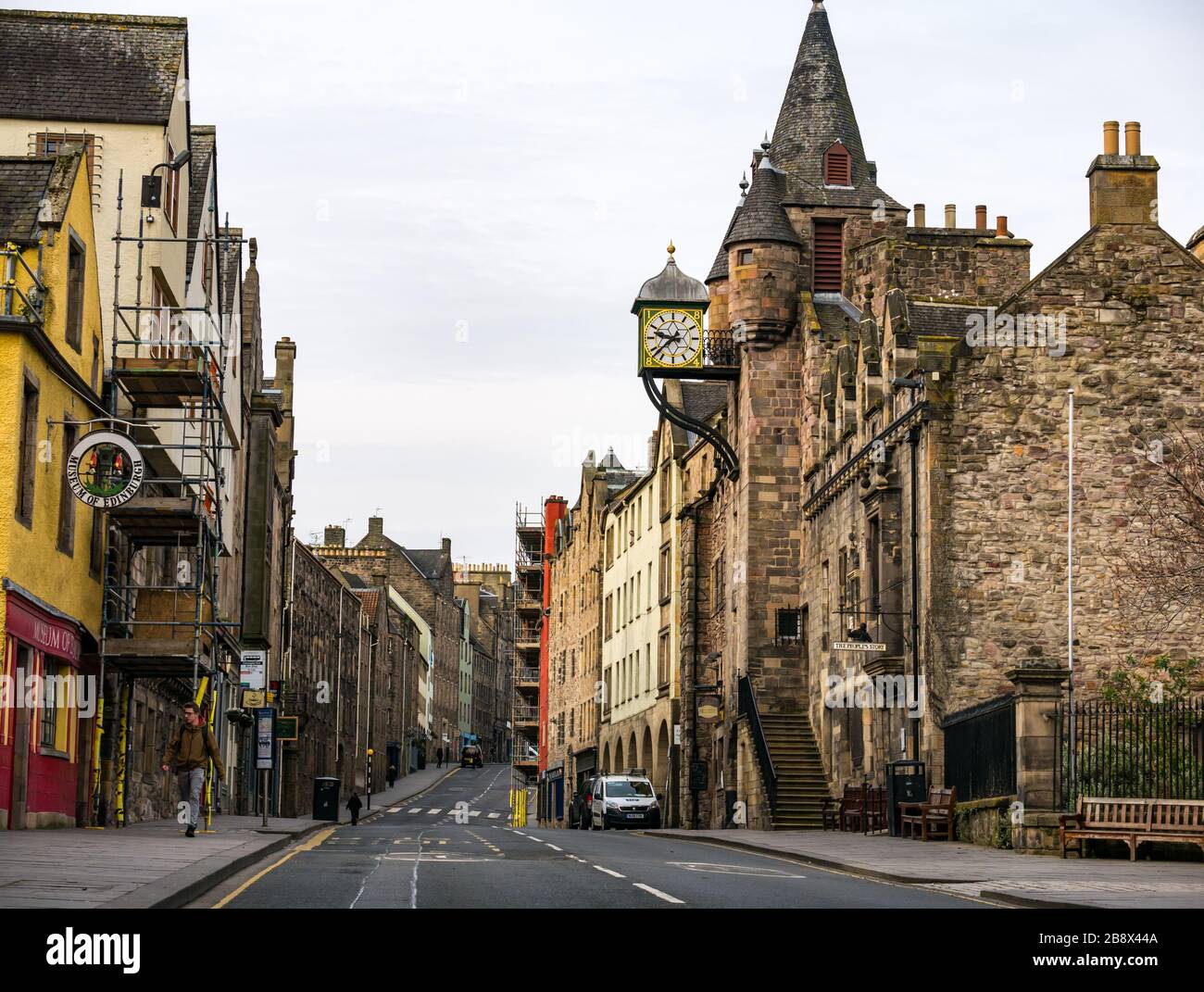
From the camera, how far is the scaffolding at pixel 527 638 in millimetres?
105688

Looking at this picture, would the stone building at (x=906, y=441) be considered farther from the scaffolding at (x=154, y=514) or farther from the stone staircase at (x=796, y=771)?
the scaffolding at (x=154, y=514)

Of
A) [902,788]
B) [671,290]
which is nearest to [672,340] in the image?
[671,290]

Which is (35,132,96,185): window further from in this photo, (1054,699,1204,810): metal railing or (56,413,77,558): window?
(1054,699,1204,810): metal railing

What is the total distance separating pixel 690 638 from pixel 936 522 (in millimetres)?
22955

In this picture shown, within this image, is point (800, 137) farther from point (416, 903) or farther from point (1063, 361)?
point (416, 903)

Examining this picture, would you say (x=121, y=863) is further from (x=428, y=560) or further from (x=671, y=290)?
(x=428, y=560)

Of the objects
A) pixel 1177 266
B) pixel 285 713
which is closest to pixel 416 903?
pixel 1177 266

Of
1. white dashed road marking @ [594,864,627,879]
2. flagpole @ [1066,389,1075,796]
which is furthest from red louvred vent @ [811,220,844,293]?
white dashed road marking @ [594,864,627,879]

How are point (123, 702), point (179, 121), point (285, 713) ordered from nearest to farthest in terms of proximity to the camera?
1. point (123, 702)
2. point (179, 121)
3. point (285, 713)

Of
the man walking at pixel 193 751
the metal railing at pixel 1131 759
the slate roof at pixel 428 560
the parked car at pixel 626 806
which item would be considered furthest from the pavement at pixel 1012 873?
the slate roof at pixel 428 560

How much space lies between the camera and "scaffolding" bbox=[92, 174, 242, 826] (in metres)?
28.0

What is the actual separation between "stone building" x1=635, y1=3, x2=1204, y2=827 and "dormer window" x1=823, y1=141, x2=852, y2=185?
49 millimetres

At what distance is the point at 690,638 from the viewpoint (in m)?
54.4
